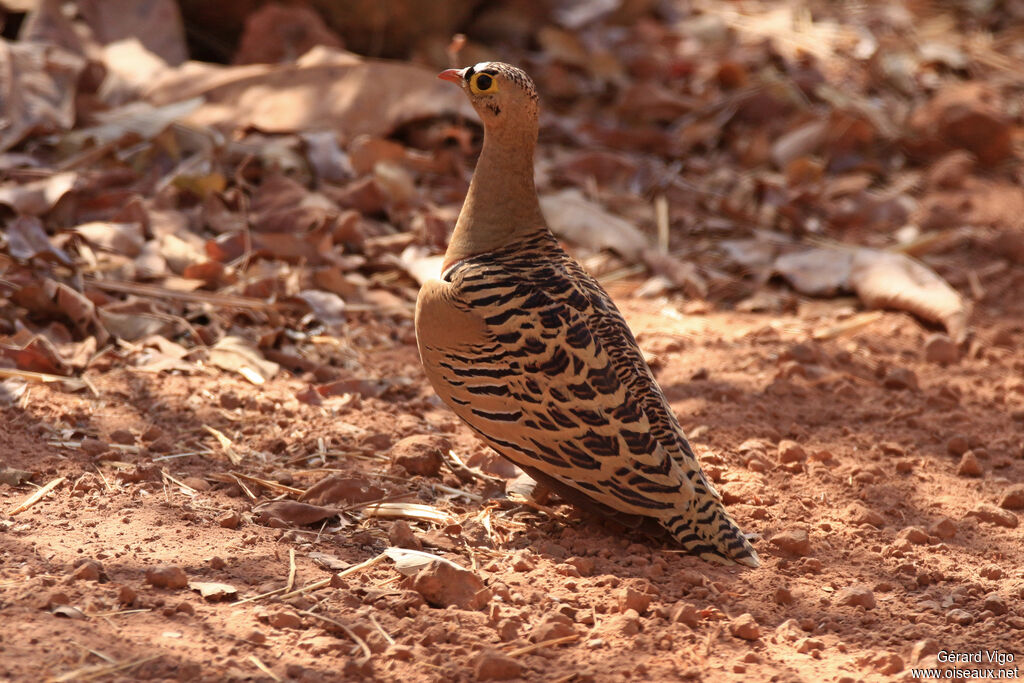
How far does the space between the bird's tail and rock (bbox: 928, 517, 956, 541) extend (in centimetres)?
79

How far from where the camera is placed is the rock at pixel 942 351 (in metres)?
5.65

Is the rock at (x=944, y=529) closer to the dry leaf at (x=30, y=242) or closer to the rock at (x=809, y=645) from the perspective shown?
the rock at (x=809, y=645)

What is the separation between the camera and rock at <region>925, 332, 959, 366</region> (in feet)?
18.5

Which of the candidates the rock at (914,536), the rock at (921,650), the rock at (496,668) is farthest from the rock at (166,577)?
the rock at (914,536)

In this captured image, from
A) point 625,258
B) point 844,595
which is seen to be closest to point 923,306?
point 625,258

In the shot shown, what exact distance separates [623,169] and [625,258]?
48.8 inches

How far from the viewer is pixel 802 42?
397 inches

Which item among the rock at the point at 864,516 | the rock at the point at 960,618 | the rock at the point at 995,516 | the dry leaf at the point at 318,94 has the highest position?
the dry leaf at the point at 318,94

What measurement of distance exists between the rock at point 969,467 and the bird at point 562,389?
1282mm

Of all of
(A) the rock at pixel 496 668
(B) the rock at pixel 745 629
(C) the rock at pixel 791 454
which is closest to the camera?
(A) the rock at pixel 496 668

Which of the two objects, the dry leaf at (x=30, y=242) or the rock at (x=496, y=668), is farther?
the dry leaf at (x=30, y=242)

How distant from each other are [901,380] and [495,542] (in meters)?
2.54

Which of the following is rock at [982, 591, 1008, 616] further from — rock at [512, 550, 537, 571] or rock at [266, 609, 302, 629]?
rock at [266, 609, 302, 629]

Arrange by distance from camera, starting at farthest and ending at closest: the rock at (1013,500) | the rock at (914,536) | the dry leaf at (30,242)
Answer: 1. the dry leaf at (30,242)
2. the rock at (1013,500)
3. the rock at (914,536)
